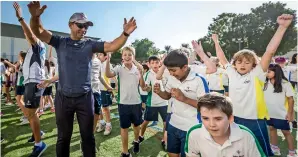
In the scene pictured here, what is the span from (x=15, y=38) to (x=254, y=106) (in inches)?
1906

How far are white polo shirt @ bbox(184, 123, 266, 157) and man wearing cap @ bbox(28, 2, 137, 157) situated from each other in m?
1.60

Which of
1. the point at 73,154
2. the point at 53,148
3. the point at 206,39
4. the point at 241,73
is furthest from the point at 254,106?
the point at 206,39

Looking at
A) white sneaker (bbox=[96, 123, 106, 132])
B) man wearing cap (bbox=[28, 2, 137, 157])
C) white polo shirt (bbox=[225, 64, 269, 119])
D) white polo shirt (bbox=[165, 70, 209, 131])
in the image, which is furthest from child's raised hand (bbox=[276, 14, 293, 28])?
white sneaker (bbox=[96, 123, 106, 132])

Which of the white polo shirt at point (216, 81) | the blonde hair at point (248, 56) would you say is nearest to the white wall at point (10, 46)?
the white polo shirt at point (216, 81)

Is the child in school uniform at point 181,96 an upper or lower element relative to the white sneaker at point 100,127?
upper

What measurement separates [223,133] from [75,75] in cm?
207

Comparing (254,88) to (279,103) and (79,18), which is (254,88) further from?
(79,18)

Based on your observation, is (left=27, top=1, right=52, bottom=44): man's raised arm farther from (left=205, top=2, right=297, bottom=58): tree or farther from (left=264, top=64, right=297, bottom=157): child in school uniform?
(left=205, top=2, right=297, bottom=58): tree

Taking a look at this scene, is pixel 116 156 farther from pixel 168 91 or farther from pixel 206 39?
pixel 206 39

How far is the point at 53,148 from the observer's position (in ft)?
15.5

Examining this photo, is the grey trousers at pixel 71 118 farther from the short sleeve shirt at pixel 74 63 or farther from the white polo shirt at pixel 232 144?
the white polo shirt at pixel 232 144

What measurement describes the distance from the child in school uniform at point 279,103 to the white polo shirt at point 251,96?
1511mm

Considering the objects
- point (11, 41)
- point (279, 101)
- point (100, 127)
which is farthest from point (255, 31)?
point (100, 127)

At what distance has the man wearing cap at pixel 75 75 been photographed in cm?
300
